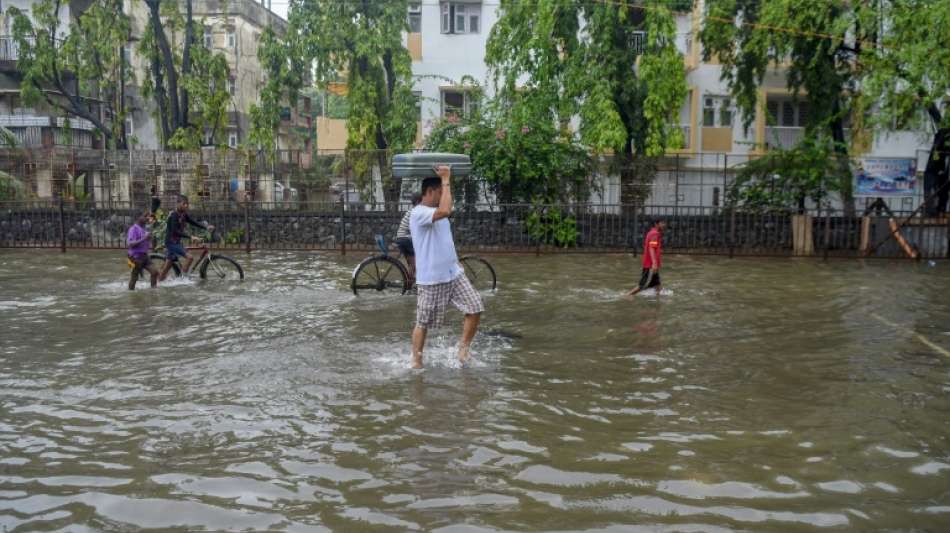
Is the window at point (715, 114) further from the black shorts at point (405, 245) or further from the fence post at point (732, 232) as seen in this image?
the black shorts at point (405, 245)

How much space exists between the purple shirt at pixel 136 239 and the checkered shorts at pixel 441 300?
708 cm

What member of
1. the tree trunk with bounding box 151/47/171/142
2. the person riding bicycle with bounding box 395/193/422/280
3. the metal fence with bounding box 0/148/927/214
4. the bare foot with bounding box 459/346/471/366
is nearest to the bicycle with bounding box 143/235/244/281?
the person riding bicycle with bounding box 395/193/422/280

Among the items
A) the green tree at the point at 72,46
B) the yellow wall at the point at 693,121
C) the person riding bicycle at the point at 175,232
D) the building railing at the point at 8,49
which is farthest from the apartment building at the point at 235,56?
the person riding bicycle at the point at 175,232

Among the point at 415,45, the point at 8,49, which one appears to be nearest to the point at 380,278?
the point at 415,45

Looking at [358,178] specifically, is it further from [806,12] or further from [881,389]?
[881,389]

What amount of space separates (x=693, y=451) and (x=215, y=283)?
34.4 feet

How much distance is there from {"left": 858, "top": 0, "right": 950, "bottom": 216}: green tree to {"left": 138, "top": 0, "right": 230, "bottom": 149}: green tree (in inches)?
758

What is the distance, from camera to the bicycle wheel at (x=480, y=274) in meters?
13.4

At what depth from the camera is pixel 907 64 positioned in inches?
701

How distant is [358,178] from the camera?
23.2m

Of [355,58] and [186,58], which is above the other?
[186,58]

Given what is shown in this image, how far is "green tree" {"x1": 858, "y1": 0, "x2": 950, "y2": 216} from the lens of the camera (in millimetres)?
16859

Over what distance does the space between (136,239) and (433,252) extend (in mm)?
7284

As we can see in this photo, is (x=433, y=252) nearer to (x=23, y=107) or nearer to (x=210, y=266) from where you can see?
(x=210, y=266)
